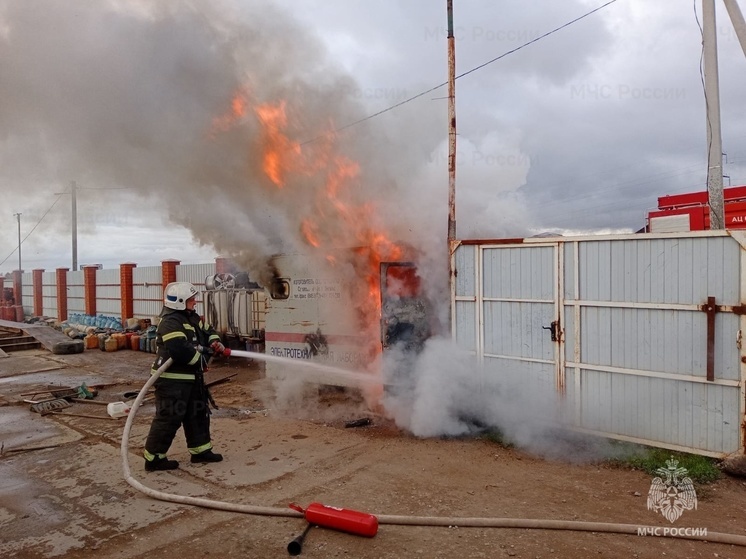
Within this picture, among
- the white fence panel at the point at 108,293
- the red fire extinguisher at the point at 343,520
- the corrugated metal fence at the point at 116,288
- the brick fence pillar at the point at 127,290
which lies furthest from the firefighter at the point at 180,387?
the white fence panel at the point at 108,293

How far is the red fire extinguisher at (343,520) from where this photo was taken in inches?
161

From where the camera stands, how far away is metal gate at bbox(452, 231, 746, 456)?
17.7 ft

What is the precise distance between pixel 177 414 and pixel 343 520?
277 centimetres

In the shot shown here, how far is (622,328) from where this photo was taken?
6.11 m

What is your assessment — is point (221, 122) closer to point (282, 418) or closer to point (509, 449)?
point (282, 418)

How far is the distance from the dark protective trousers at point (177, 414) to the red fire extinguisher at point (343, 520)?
2.34 meters

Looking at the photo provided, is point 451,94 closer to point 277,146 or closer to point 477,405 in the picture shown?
point 277,146

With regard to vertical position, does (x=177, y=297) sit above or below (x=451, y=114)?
below

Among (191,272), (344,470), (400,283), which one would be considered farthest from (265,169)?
(191,272)

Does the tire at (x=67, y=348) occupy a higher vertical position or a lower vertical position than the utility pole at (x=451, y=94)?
lower

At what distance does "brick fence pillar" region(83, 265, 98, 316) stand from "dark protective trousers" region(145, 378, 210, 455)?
80.6ft

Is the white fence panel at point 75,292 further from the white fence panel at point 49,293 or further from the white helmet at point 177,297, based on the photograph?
the white helmet at point 177,297

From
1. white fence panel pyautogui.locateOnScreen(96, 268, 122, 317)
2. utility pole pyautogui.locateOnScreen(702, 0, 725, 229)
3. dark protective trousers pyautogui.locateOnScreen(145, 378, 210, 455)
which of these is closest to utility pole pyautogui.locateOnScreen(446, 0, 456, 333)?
utility pole pyautogui.locateOnScreen(702, 0, 725, 229)

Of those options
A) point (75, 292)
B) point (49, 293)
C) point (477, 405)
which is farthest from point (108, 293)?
point (477, 405)
